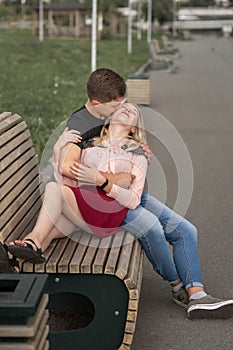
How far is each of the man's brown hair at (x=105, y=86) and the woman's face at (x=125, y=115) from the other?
8 centimetres

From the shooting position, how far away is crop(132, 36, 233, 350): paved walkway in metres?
4.45

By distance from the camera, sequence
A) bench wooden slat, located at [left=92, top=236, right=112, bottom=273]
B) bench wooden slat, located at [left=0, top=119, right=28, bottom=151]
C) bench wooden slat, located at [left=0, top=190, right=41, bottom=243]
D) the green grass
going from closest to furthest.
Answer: bench wooden slat, located at [left=92, top=236, right=112, bottom=273] < bench wooden slat, located at [left=0, top=190, right=41, bottom=243] < bench wooden slat, located at [left=0, top=119, right=28, bottom=151] < the green grass

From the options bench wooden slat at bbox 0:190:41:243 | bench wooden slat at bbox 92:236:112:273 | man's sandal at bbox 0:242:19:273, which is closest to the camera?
man's sandal at bbox 0:242:19:273

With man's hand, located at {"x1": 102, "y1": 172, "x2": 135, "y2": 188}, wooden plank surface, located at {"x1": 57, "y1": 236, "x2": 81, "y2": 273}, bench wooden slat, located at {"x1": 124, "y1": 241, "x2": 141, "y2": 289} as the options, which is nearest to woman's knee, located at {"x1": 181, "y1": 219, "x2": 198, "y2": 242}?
bench wooden slat, located at {"x1": 124, "y1": 241, "x2": 141, "y2": 289}

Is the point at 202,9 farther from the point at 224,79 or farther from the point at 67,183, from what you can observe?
the point at 67,183

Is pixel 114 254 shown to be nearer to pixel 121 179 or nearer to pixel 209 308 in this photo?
pixel 121 179

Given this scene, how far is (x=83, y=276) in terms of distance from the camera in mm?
4012

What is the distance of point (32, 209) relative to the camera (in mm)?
4934

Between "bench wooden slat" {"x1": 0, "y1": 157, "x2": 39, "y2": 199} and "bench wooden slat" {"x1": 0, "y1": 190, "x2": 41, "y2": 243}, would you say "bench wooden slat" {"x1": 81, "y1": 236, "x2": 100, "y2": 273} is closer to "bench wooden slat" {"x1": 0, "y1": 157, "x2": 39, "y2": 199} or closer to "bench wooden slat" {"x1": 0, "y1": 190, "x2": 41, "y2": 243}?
"bench wooden slat" {"x1": 0, "y1": 190, "x2": 41, "y2": 243}

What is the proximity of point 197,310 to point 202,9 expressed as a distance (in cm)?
14162

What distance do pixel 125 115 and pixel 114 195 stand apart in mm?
473

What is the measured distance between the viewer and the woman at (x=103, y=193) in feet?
14.1

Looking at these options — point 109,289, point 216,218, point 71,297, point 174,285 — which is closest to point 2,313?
point 109,289

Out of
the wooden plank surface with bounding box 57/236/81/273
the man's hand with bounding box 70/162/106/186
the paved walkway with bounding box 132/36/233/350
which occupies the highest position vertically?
the man's hand with bounding box 70/162/106/186
